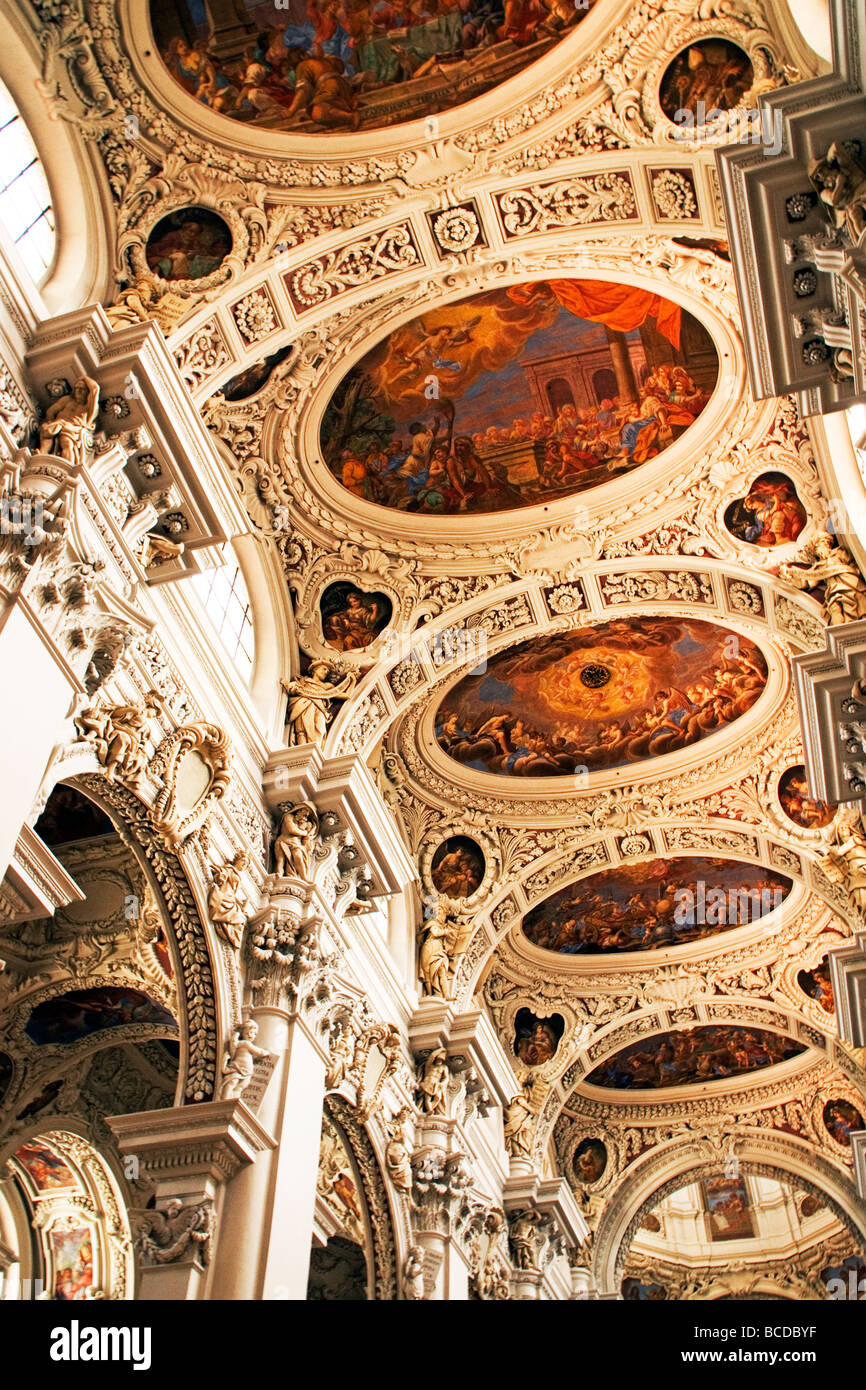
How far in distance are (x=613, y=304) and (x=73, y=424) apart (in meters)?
6.32

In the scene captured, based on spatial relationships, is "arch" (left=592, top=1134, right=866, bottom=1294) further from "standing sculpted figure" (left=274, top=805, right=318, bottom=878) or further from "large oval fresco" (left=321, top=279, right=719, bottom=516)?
"large oval fresco" (left=321, top=279, right=719, bottom=516)

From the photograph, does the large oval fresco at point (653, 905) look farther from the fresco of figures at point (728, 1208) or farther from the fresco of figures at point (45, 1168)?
the fresco of figures at point (728, 1208)

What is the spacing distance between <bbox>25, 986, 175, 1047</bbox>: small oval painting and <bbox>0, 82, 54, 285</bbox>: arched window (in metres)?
7.38

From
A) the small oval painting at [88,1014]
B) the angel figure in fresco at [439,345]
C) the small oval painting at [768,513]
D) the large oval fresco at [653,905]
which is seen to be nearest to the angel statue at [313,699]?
the small oval painting at [88,1014]

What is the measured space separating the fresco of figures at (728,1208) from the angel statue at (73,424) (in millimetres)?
28843

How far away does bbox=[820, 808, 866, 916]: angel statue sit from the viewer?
15.4 metres

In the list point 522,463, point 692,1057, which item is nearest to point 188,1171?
point 522,463

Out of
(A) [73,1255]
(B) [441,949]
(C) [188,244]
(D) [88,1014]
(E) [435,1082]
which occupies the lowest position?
(A) [73,1255]

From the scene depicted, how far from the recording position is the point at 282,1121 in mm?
11102

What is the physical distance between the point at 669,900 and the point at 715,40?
13603mm

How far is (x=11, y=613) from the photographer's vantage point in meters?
8.09

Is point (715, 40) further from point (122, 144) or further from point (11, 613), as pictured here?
point (11, 613)

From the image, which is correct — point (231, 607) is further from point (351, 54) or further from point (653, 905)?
point (653, 905)
